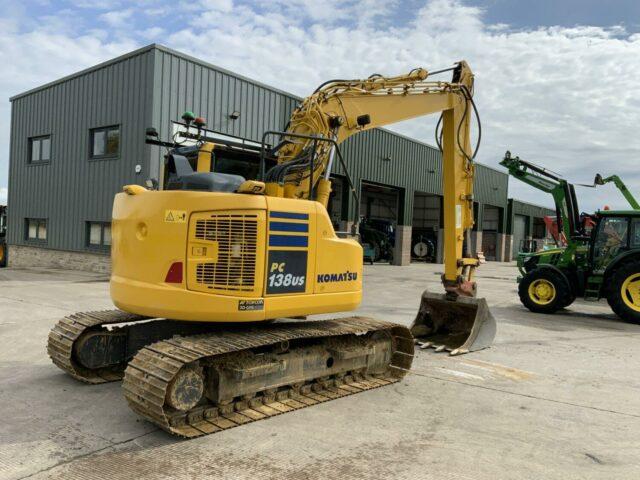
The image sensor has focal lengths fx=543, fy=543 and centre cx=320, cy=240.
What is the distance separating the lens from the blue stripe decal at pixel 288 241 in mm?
4707

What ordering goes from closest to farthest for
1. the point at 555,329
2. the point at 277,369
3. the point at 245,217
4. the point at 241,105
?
1. the point at 245,217
2. the point at 277,369
3. the point at 555,329
4. the point at 241,105

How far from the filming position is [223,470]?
3705 mm

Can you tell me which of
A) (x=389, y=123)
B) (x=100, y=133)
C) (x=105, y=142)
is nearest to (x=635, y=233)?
(x=389, y=123)

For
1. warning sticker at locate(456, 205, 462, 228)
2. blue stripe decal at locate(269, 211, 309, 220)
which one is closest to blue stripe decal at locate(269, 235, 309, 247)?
blue stripe decal at locate(269, 211, 309, 220)

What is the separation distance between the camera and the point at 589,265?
38.8ft

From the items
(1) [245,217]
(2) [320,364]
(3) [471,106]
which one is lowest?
(2) [320,364]

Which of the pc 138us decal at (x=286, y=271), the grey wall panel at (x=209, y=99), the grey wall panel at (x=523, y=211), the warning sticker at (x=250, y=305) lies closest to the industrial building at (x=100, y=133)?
the grey wall panel at (x=209, y=99)

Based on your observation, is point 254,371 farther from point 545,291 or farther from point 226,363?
point 545,291

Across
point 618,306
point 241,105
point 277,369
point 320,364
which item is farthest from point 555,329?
point 241,105

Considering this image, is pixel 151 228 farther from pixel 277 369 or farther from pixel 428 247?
pixel 428 247

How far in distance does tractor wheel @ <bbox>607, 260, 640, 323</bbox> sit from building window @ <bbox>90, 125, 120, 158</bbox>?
13931 mm

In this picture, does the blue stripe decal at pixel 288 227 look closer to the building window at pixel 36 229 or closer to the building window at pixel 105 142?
the building window at pixel 105 142

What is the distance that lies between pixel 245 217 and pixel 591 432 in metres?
3.52

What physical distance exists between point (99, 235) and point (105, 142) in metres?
2.99
